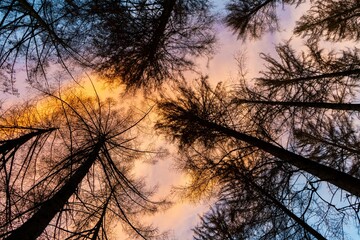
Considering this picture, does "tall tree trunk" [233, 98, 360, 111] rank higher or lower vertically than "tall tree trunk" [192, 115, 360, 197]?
higher

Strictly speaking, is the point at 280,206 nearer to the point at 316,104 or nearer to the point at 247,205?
the point at 247,205

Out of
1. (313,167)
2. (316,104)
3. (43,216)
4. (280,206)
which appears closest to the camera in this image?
(43,216)

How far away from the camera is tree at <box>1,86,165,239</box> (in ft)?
12.5

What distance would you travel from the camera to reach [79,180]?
17.1 feet

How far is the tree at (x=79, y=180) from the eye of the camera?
381 centimetres

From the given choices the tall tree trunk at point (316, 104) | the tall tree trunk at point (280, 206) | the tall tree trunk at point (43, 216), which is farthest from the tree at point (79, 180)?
the tall tree trunk at point (316, 104)

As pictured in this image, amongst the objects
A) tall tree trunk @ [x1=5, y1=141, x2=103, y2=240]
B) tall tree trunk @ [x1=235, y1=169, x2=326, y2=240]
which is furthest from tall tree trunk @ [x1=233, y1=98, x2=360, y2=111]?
tall tree trunk @ [x1=5, y1=141, x2=103, y2=240]

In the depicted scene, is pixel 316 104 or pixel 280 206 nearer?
pixel 280 206

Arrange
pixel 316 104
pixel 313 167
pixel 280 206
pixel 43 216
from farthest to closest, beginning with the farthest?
pixel 316 104 → pixel 280 206 → pixel 313 167 → pixel 43 216

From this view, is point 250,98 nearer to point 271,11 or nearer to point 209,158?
point 209,158

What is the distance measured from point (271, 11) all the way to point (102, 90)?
22.1 feet

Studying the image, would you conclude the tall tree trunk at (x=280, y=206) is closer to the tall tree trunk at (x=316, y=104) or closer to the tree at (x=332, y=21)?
the tall tree trunk at (x=316, y=104)

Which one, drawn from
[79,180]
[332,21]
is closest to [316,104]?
[332,21]

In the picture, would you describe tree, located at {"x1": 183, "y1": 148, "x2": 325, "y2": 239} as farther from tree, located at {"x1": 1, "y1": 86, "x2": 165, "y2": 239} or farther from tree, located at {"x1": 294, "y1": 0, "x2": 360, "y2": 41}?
tree, located at {"x1": 294, "y1": 0, "x2": 360, "y2": 41}
